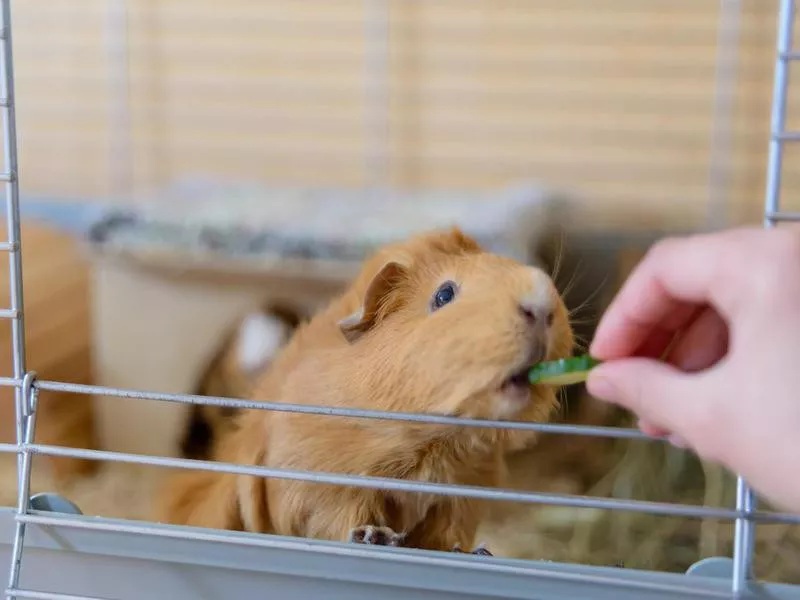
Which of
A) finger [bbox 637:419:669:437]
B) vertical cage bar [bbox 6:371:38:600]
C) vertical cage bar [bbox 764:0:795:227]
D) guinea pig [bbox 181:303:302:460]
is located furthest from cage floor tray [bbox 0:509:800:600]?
guinea pig [bbox 181:303:302:460]

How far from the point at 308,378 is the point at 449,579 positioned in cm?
27

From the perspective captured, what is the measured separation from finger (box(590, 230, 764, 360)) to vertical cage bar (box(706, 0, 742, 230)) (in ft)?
5.52

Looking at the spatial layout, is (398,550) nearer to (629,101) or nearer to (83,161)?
(629,101)

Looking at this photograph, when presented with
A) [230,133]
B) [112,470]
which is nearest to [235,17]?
[230,133]

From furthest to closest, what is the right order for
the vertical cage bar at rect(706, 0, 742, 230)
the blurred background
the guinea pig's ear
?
the vertical cage bar at rect(706, 0, 742, 230), the blurred background, the guinea pig's ear

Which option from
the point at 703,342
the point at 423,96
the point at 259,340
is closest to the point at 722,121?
the point at 423,96

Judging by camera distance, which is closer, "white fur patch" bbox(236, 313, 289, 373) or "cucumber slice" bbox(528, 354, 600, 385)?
"cucumber slice" bbox(528, 354, 600, 385)

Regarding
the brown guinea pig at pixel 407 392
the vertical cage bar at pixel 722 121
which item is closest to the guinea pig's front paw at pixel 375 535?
the brown guinea pig at pixel 407 392

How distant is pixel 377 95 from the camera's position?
2.31 meters

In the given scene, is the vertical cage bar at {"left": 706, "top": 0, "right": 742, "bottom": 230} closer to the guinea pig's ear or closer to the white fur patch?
the white fur patch

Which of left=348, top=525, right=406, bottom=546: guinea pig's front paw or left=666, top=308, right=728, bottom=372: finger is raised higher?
left=666, top=308, right=728, bottom=372: finger

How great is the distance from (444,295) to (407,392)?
9cm

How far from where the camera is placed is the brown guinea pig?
69 centimetres

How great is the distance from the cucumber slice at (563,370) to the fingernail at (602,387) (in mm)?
31
